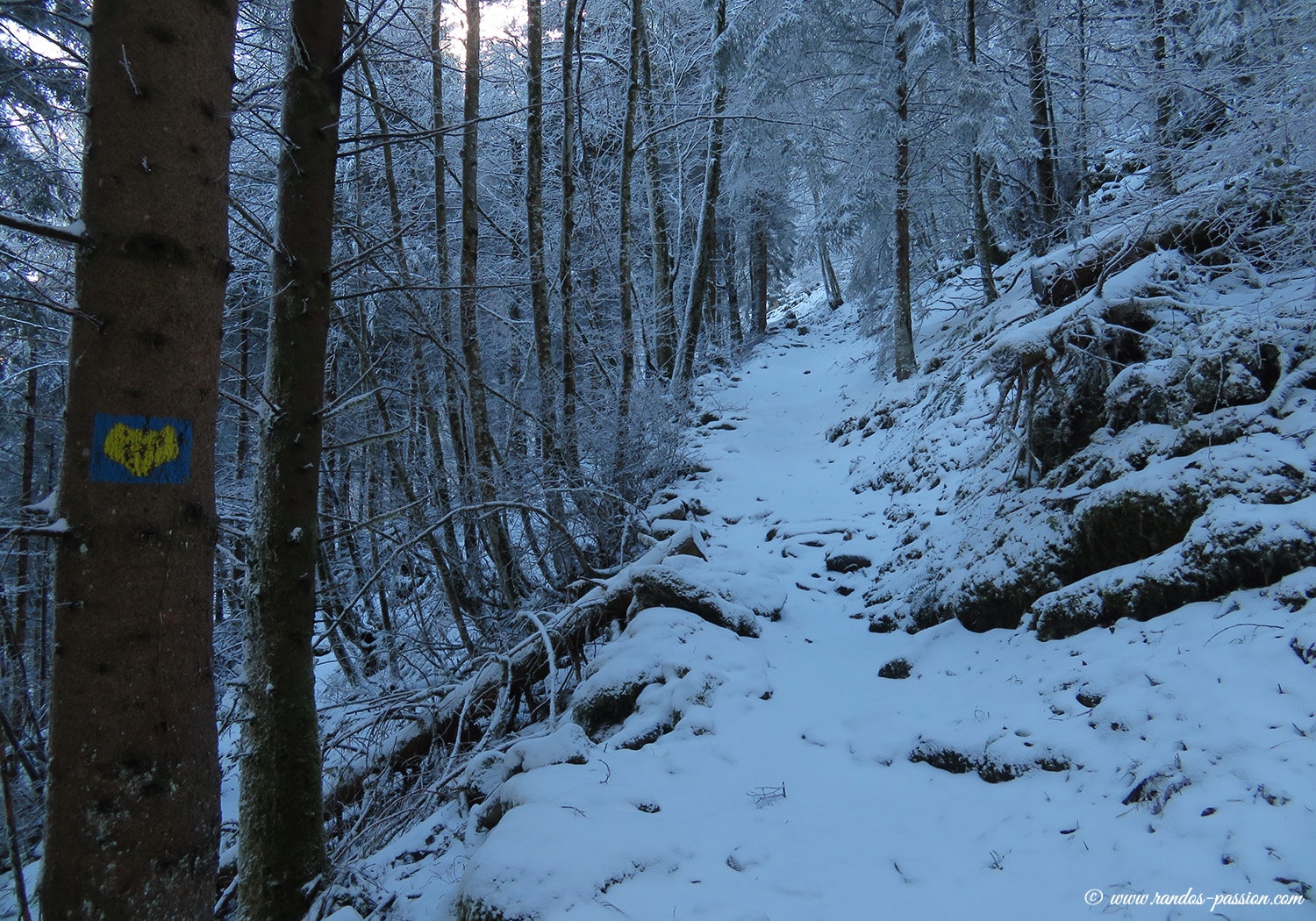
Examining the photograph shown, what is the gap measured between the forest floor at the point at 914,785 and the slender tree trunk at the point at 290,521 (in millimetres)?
430

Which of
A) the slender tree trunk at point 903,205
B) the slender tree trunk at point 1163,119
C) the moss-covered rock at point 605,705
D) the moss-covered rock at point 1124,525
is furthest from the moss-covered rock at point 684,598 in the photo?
the slender tree trunk at point 903,205

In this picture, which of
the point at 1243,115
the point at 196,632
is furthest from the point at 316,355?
the point at 1243,115

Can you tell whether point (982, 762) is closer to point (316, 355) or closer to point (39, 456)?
point (316, 355)

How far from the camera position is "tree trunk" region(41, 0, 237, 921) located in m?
1.53

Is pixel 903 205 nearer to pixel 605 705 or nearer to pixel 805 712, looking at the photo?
pixel 805 712

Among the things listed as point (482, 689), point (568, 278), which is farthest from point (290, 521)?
point (568, 278)

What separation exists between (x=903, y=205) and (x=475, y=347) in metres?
9.22

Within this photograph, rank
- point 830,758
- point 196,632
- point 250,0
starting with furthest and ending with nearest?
point 830,758, point 250,0, point 196,632

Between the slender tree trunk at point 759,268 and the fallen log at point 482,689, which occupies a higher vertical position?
the slender tree trunk at point 759,268

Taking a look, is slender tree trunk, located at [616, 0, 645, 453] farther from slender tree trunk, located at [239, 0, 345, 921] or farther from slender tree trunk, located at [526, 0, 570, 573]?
slender tree trunk, located at [239, 0, 345, 921]

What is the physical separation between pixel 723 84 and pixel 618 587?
37.3ft

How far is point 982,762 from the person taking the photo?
11.6 ft

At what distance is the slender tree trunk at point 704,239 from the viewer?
13.6 m

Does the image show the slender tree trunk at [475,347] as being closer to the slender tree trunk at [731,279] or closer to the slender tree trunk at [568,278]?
the slender tree trunk at [568,278]
